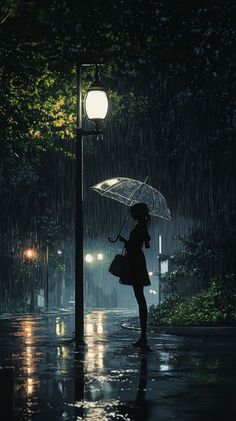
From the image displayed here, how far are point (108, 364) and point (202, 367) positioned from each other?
1.29m

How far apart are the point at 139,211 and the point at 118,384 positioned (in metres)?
4.71

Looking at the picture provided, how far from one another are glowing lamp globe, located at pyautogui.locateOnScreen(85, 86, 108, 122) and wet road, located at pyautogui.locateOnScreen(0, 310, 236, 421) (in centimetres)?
491

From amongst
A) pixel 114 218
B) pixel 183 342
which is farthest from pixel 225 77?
pixel 114 218

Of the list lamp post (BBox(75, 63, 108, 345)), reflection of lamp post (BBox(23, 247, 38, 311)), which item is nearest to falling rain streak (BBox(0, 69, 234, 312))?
reflection of lamp post (BBox(23, 247, 38, 311))

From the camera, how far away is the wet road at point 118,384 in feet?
20.6

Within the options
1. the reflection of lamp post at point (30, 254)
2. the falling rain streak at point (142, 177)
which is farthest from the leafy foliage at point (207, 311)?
the reflection of lamp post at point (30, 254)

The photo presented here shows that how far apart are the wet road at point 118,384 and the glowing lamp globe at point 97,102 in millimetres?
4914

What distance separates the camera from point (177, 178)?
30906 millimetres

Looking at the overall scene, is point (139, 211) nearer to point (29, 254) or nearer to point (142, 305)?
point (142, 305)

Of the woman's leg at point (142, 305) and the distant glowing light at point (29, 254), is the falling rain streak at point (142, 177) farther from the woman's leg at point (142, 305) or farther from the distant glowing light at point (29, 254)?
the woman's leg at point (142, 305)

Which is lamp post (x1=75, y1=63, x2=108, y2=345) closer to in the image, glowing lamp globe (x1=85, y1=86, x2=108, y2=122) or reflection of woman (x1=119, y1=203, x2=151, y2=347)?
glowing lamp globe (x1=85, y1=86, x2=108, y2=122)

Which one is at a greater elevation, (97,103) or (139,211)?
(97,103)

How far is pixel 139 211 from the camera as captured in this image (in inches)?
485

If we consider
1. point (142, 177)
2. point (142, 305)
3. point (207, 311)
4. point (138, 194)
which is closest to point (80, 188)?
point (138, 194)
